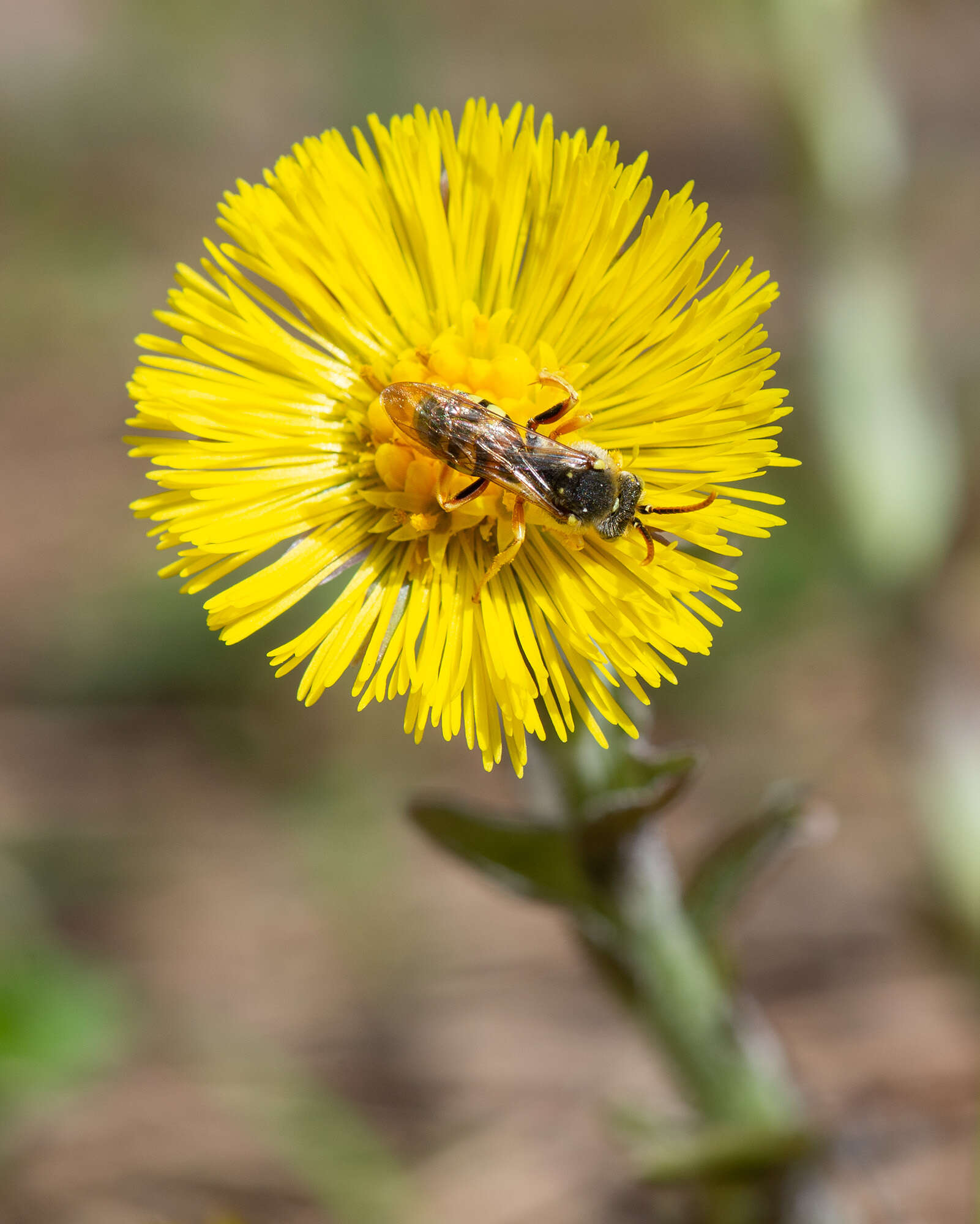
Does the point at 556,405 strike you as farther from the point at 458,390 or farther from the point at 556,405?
the point at 458,390

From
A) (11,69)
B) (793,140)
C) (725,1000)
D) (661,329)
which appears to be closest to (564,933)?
(725,1000)

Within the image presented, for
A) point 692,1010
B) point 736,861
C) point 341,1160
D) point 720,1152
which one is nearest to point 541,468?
point 736,861

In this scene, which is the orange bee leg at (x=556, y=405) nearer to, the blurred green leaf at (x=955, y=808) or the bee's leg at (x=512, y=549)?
the bee's leg at (x=512, y=549)

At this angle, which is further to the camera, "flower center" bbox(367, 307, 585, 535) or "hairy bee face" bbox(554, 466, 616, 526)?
"flower center" bbox(367, 307, 585, 535)

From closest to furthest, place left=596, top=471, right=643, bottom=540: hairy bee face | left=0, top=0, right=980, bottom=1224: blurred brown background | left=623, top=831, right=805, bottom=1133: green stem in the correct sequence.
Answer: left=596, top=471, right=643, bottom=540: hairy bee face, left=623, top=831, right=805, bottom=1133: green stem, left=0, top=0, right=980, bottom=1224: blurred brown background

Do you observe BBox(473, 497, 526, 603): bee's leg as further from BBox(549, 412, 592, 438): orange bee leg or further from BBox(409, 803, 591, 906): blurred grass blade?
BBox(409, 803, 591, 906): blurred grass blade

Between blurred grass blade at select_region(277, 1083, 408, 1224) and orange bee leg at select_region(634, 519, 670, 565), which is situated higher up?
orange bee leg at select_region(634, 519, 670, 565)

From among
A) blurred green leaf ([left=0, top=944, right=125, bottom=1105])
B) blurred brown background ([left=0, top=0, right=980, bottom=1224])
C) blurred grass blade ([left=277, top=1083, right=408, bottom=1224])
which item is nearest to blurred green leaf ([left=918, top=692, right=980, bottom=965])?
blurred brown background ([left=0, top=0, right=980, bottom=1224])
